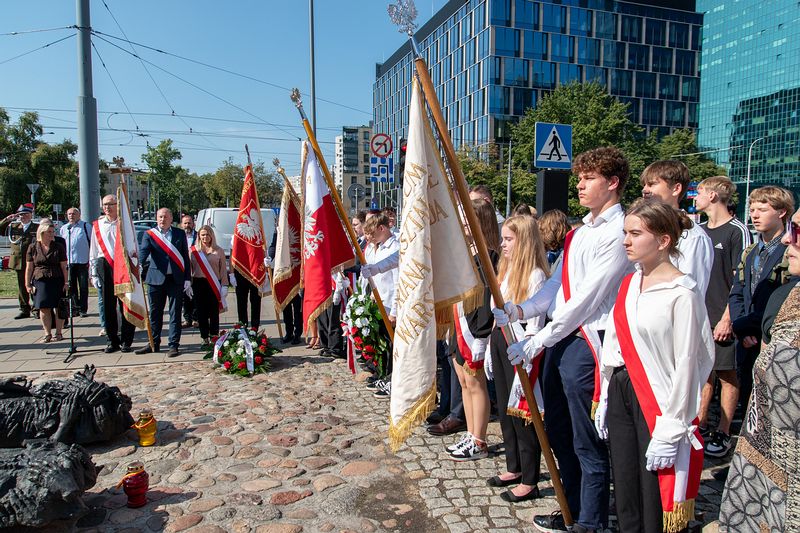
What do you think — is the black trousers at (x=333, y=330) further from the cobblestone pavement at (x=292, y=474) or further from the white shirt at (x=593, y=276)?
the white shirt at (x=593, y=276)

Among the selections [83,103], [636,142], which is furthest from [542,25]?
[83,103]

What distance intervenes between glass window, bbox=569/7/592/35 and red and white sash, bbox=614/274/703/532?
213ft

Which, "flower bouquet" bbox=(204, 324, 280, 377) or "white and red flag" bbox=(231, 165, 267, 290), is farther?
"white and red flag" bbox=(231, 165, 267, 290)

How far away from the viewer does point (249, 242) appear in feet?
27.7

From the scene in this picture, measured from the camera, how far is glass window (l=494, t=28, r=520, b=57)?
57.6m

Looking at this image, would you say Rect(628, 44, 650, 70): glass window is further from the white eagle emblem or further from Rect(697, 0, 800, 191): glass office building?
the white eagle emblem

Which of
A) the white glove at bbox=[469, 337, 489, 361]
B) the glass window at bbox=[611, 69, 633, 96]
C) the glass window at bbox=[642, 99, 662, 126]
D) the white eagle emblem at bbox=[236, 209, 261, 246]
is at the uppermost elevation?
the glass window at bbox=[611, 69, 633, 96]

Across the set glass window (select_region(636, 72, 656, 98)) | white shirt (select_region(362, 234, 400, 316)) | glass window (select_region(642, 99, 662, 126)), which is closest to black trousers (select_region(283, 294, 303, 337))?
white shirt (select_region(362, 234, 400, 316))

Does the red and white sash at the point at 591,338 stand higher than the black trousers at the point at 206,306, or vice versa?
the red and white sash at the point at 591,338

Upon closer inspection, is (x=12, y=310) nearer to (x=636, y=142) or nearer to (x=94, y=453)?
(x=94, y=453)

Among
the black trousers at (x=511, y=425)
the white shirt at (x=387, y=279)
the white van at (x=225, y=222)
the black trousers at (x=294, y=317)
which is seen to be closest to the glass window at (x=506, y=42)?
the white van at (x=225, y=222)

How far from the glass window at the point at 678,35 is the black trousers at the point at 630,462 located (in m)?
73.0

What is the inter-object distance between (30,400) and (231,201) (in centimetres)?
5186

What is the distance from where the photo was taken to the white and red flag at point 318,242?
217 inches
